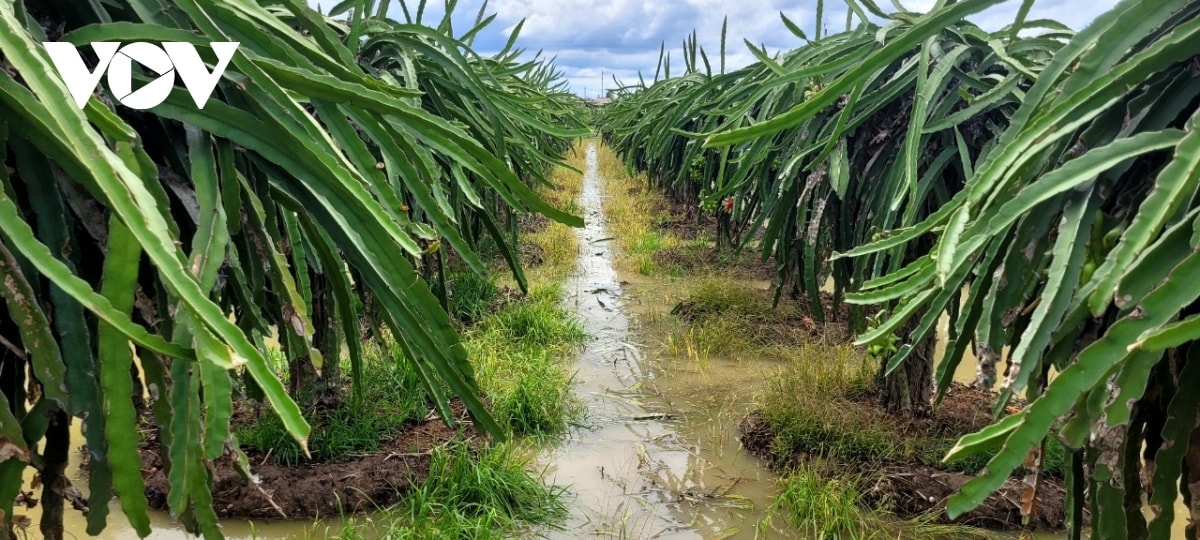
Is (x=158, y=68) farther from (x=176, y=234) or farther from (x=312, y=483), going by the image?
(x=312, y=483)

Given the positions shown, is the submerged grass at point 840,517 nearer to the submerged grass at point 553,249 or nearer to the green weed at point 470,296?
the green weed at point 470,296

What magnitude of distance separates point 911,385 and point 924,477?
0.51 meters

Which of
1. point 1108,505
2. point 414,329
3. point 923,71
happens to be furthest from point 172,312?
point 923,71

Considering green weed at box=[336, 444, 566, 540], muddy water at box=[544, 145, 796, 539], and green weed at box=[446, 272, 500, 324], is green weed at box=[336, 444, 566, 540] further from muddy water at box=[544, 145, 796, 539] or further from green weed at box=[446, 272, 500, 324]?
green weed at box=[446, 272, 500, 324]

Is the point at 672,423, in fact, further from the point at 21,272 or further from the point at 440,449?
the point at 21,272

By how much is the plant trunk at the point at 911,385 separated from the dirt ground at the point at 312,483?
1.59 m

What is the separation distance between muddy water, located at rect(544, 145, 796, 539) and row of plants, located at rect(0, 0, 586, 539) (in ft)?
3.91

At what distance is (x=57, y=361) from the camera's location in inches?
33.7

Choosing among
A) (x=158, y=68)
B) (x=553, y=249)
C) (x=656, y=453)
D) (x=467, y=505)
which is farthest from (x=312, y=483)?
(x=553, y=249)

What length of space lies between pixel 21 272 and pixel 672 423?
8.36ft

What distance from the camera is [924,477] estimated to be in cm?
249

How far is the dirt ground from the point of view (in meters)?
2.28

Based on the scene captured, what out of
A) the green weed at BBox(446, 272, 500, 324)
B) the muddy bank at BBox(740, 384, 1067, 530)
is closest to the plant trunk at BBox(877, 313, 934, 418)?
the muddy bank at BBox(740, 384, 1067, 530)

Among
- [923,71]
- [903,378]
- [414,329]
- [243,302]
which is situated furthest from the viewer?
[903,378]
